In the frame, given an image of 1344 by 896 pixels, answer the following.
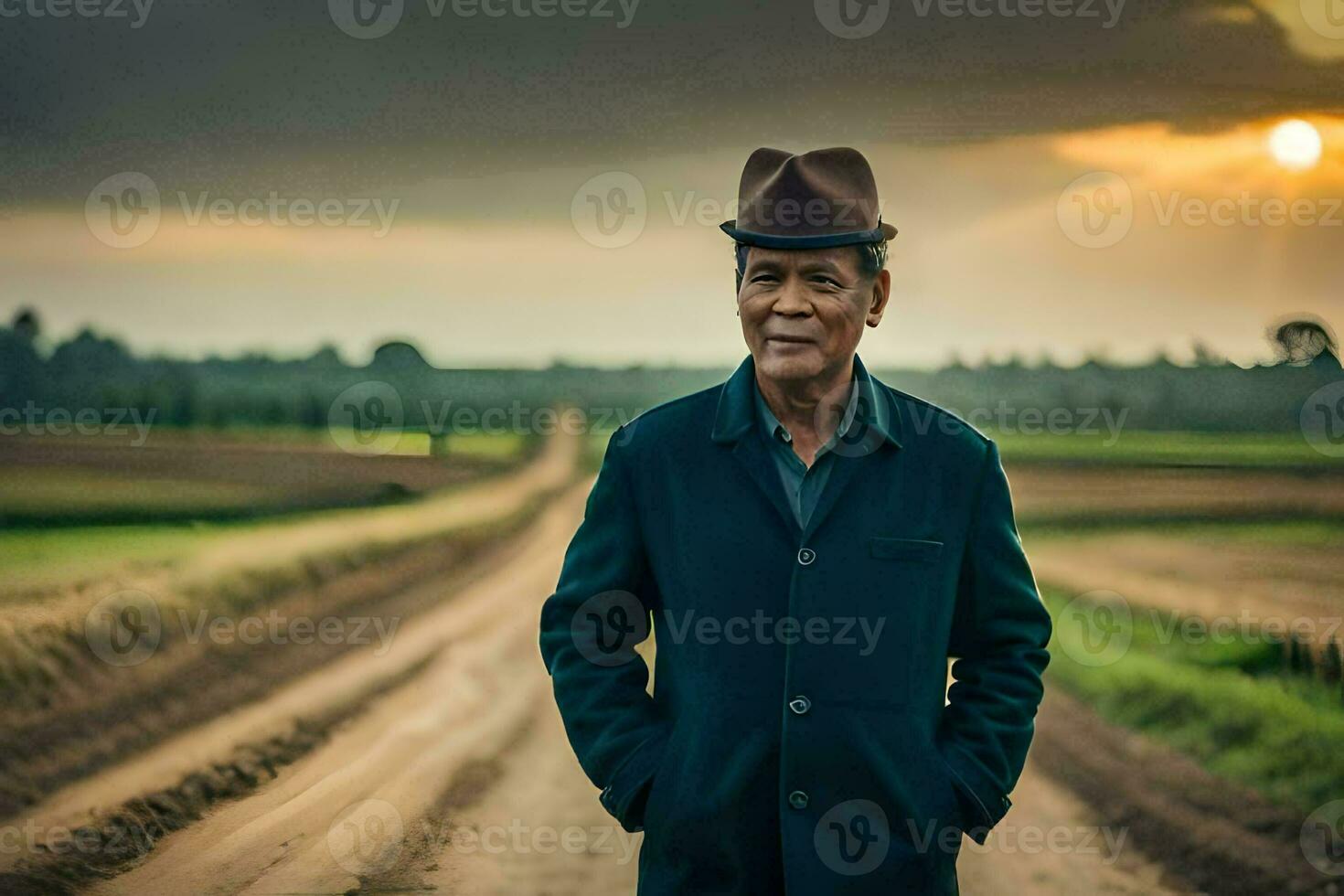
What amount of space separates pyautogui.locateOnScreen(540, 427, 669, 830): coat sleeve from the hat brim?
0.46 meters

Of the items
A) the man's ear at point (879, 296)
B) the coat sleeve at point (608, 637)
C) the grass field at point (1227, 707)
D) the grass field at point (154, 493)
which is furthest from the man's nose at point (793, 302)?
the grass field at point (154, 493)

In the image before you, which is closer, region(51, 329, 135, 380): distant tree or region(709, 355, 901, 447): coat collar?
region(709, 355, 901, 447): coat collar

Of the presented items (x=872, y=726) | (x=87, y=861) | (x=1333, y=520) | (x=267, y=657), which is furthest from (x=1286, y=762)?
(x=267, y=657)

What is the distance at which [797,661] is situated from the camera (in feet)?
7.55

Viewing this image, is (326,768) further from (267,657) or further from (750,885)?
(750,885)

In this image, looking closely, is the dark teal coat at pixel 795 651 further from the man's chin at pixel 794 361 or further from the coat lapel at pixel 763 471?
the man's chin at pixel 794 361

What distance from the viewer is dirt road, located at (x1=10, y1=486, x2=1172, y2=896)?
5.88 meters

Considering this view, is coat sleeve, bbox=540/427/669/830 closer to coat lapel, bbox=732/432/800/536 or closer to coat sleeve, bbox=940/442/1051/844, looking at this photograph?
coat lapel, bbox=732/432/800/536

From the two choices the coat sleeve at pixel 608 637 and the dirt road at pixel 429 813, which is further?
the dirt road at pixel 429 813

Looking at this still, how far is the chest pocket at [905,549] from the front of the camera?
2.37m

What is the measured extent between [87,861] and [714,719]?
520 centimetres

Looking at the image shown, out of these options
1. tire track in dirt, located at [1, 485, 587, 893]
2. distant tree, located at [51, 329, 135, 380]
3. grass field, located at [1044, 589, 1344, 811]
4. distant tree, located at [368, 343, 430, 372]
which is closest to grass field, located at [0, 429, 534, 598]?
distant tree, located at [51, 329, 135, 380]

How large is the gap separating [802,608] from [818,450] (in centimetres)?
32

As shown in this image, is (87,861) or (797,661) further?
(87,861)
